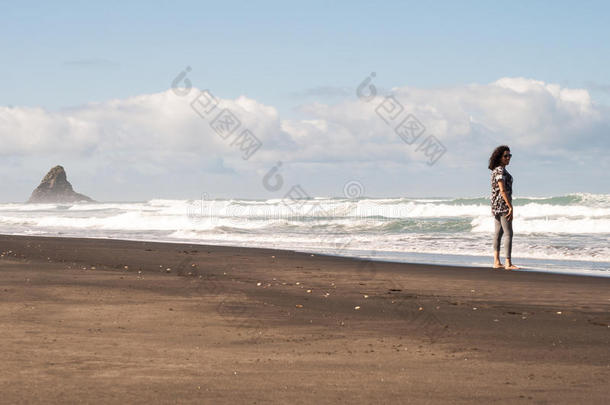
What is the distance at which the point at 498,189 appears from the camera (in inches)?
540

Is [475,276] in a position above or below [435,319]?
above

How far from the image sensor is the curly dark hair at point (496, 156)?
532 inches

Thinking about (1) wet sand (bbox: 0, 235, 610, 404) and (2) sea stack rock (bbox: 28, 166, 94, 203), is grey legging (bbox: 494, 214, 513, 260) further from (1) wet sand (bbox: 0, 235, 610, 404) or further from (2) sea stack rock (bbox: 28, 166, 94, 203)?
(2) sea stack rock (bbox: 28, 166, 94, 203)

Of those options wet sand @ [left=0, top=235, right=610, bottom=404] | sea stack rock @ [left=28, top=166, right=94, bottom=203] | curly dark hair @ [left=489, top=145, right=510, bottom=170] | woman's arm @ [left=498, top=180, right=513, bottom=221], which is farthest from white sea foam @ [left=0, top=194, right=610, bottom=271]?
sea stack rock @ [left=28, top=166, right=94, bottom=203]

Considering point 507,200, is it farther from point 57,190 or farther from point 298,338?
point 57,190

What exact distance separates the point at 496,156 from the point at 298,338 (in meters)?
8.63

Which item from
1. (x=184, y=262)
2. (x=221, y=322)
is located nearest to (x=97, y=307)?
(x=221, y=322)

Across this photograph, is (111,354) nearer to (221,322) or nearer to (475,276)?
(221,322)

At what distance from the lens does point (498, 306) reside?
8.30 metres

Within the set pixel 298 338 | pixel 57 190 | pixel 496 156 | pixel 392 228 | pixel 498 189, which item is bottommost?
pixel 298 338

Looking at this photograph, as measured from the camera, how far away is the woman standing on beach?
13.4 metres

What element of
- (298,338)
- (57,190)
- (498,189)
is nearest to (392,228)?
(498,189)

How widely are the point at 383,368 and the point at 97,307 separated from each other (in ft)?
11.8

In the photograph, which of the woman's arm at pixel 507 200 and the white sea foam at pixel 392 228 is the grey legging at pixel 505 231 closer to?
the woman's arm at pixel 507 200
